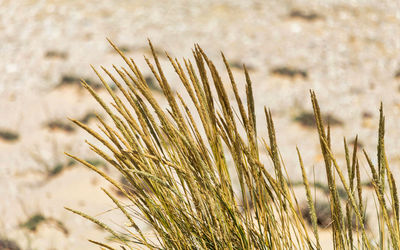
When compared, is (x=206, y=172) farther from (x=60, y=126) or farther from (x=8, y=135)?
(x=8, y=135)

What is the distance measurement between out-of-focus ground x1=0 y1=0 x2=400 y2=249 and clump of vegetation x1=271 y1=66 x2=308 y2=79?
1 centimetres

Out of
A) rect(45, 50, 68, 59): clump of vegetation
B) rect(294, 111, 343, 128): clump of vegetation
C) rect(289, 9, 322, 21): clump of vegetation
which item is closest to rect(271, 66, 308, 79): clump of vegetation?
rect(294, 111, 343, 128): clump of vegetation

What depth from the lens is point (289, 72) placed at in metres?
4.08

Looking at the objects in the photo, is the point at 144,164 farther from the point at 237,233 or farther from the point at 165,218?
the point at 237,233

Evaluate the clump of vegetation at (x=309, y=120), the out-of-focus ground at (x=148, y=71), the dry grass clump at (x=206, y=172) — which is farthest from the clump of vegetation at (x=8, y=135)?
the dry grass clump at (x=206, y=172)

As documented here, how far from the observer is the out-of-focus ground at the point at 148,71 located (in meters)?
3.13

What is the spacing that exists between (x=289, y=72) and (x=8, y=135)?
255 centimetres

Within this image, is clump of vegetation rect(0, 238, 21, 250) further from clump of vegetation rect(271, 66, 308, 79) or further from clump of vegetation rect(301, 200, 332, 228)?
clump of vegetation rect(271, 66, 308, 79)

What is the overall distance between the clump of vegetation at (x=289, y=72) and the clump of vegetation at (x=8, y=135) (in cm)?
235

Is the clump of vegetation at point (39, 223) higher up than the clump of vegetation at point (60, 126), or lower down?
lower down

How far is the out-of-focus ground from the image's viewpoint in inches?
123

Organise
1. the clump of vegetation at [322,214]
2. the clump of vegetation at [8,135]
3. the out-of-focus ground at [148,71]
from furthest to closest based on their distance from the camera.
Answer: the clump of vegetation at [8,135], the out-of-focus ground at [148,71], the clump of vegetation at [322,214]

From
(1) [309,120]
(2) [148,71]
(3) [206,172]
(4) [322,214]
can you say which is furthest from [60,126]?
(3) [206,172]

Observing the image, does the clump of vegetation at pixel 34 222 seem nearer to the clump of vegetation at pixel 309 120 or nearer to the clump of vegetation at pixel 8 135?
the clump of vegetation at pixel 8 135
